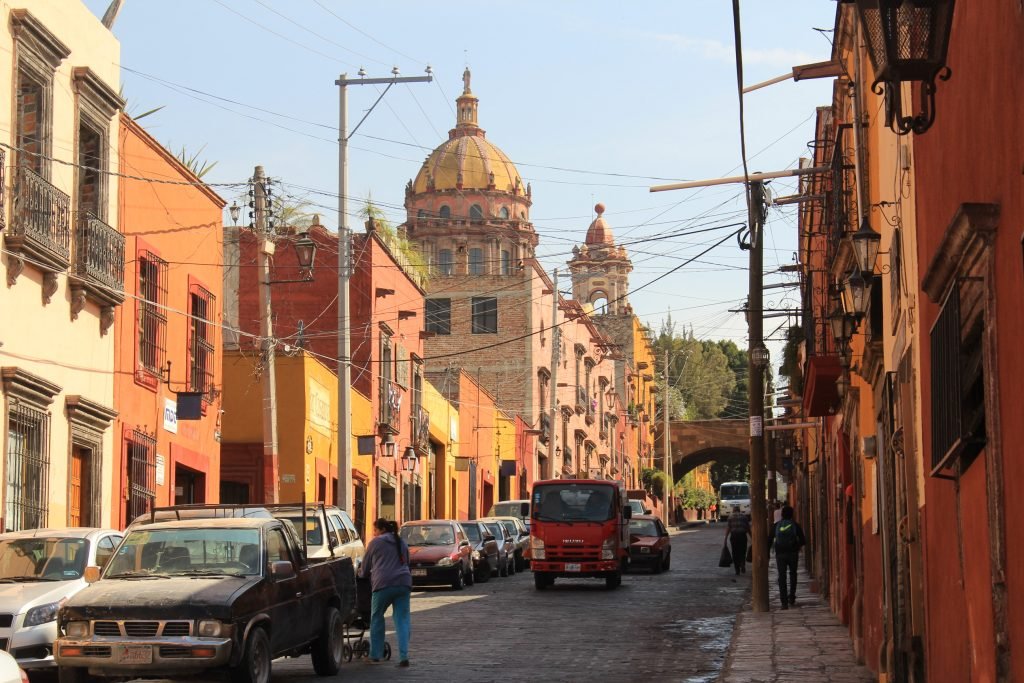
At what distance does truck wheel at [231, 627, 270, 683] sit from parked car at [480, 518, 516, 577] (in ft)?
82.0

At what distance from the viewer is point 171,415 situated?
28.3 meters

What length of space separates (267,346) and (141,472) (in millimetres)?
3792

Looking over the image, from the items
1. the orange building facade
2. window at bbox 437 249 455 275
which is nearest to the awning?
the orange building facade

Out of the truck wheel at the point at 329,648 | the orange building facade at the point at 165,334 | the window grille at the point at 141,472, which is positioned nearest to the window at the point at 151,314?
the orange building facade at the point at 165,334

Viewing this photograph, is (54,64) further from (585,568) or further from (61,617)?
(585,568)

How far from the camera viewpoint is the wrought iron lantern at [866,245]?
14484 millimetres

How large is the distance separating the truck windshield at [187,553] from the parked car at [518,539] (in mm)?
27229

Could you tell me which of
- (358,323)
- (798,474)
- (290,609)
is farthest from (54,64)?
(798,474)

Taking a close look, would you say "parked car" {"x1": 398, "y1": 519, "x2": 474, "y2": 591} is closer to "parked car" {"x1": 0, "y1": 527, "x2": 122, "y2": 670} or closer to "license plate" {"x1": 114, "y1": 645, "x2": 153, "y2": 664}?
"parked car" {"x1": 0, "y1": 527, "x2": 122, "y2": 670}

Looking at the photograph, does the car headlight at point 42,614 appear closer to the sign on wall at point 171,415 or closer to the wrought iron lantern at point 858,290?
the wrought iron lantern at point 858,290

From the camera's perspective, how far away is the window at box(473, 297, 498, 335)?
78.4 metres

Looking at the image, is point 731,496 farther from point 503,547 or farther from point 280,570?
point 280,570

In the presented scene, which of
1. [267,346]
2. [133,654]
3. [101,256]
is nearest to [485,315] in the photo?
[267,346]

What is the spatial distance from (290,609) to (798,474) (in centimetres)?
3840
